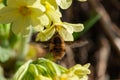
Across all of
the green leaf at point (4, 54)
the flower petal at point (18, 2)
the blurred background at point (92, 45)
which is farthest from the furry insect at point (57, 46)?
the blurred background at point (92, 45)

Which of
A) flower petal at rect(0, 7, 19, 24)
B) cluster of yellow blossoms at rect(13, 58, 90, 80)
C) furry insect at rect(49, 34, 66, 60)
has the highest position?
flower petal at rect(0, 7, 19, 24)

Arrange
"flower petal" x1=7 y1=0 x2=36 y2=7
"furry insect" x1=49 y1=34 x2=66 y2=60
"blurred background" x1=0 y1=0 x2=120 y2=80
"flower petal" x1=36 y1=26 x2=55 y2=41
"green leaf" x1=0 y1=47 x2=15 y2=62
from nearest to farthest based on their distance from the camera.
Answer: "flower petal" x1=7 y1=0 x2=36 y2=7 → "flower petal" x1=36 y1=26 x2=55 y2=41 → "furry insect" x1=49 y1=34 x2=66 y2=60 → "green leaf" x1=0 y1=47 x2=15 y2=62 → "blurred background" x1=0 y1=0 x2=120 y2=80

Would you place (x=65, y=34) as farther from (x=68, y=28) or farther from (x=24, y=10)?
(x=24, y=10)

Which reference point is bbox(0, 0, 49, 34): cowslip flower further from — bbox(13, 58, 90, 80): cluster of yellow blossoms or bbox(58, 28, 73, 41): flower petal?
bbox(13, 58, 90, 80): cluster of yellow blossoms

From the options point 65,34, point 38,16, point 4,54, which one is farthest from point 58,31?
point 4,54

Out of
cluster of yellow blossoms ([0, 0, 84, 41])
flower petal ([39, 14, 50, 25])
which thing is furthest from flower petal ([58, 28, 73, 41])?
flower petal ([39, 14, 50, 25])

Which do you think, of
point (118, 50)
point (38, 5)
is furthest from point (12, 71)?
point (38, 5)

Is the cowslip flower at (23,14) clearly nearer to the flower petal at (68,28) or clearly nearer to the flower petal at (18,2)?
the flower petal at (18,2)
